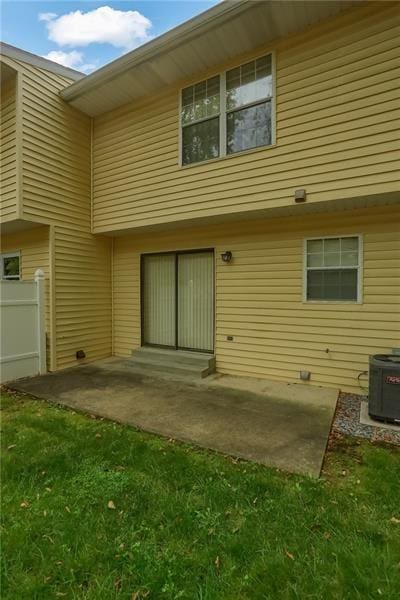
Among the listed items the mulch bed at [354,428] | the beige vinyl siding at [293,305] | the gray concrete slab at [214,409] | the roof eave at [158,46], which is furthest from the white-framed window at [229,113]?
the mulch bed at [354,428]

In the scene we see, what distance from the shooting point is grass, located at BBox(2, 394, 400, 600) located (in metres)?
1.75

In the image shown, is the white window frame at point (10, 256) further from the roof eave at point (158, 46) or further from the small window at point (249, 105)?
the small window at point (249, 105)

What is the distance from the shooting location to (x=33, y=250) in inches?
271

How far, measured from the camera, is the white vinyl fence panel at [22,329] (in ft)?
18.7

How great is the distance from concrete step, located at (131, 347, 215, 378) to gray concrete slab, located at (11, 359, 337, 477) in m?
0.34

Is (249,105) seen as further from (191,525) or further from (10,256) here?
(10,256)

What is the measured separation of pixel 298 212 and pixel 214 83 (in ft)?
8.67

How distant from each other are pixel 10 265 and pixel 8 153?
2.74m

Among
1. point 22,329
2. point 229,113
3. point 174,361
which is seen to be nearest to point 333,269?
point 229,113

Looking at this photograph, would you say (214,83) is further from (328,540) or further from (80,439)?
(328,540)

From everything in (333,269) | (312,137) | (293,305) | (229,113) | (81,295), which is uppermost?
(229,113)

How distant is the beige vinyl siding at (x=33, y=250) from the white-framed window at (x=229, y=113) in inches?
129

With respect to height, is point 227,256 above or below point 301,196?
below

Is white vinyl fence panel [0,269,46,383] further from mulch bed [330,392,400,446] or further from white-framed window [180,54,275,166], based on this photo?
Result: mulch bed [330,392,400,446]
